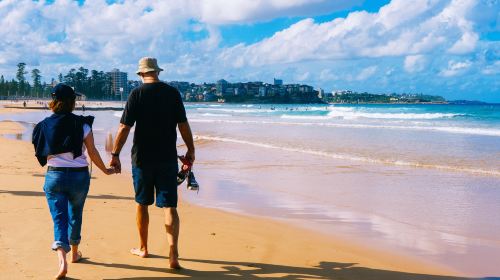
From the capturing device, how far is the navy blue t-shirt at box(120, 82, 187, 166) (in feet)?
15.5

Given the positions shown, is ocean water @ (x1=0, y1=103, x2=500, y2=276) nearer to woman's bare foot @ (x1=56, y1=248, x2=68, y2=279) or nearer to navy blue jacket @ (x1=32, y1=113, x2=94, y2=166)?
woman's bare foot @ (x1=56, y1=248, x2=68, y2=279)

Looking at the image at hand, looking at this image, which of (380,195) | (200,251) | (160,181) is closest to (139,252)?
(200,251)

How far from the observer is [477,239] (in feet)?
21.1

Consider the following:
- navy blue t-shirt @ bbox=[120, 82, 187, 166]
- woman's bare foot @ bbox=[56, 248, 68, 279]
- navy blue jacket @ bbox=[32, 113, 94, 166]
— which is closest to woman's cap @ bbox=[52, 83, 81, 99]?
navy blue jacket @ bbox=[32, 113, 94, 166]

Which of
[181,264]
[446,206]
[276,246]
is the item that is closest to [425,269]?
[276,246]

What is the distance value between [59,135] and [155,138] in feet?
2.68

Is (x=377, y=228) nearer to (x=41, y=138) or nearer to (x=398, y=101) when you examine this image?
(x=41, y=138)

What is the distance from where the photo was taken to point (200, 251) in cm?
553

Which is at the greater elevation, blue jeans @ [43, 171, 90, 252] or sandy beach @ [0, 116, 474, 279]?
blue jeans @ [43, 171, 90, 252]

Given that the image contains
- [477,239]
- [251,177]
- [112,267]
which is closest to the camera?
[112,267]

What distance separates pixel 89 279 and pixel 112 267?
0.36m

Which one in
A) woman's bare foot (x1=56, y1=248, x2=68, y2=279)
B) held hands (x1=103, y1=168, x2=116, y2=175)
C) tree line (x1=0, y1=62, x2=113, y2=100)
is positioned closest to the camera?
woman's bare foot (x1=56, y1=248, x2=68, y2=279)

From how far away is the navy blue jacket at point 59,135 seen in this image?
174 inches

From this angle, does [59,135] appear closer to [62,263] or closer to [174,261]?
[62,263]
